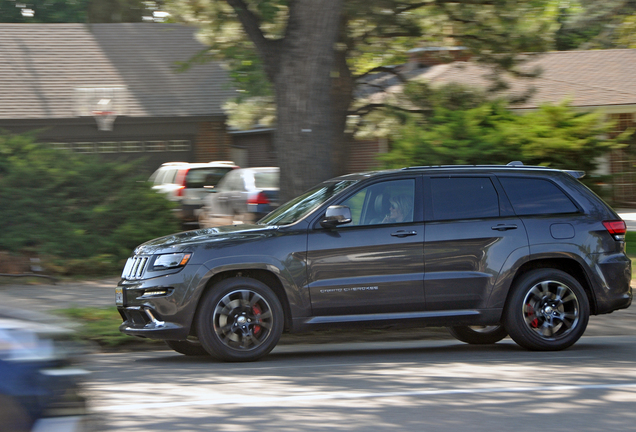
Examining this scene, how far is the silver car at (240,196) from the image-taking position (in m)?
17.9

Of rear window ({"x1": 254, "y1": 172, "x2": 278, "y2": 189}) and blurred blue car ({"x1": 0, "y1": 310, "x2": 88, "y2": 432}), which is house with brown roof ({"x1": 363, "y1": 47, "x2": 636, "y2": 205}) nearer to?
rear window ({"x1": 254, "y1": 172, "x2": 278, "y2": 189})

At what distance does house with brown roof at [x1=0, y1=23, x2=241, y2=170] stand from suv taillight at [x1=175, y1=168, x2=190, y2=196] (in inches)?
139

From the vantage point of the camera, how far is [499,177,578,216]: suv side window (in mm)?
8297

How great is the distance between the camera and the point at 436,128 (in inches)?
525

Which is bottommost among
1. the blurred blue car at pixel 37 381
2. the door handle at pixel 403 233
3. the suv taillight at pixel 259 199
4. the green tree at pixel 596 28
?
the blurred blue car at pixel 37 381

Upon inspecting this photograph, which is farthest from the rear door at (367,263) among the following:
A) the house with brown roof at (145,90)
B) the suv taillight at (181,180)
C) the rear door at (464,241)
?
the house with brown roof at (145,90)

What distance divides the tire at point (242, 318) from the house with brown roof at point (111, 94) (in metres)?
16.1

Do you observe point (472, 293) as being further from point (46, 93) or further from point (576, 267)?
point (46, 93)

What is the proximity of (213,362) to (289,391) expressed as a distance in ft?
5.36

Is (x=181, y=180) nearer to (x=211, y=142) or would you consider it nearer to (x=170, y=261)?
(x=211, y=142)

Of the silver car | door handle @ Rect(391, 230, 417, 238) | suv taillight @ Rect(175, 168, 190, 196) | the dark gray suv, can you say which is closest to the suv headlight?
the dark gray suv

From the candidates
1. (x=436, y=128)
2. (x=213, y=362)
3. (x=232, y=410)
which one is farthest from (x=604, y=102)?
(x=232, y=410)

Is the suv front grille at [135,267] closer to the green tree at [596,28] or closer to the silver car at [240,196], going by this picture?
the silver car at [240,196]

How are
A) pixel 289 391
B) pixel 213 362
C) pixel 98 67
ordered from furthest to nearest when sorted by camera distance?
pixel 98 67
pixel 213 362
pixel 289 391
